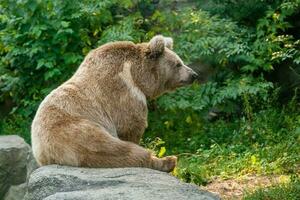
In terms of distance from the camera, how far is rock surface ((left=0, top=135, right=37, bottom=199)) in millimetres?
8078

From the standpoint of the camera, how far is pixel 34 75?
1017cm

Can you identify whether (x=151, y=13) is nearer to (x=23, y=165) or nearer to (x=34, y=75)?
(x=34, y=75)

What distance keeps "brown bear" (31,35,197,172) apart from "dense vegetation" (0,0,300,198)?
2.72 metres

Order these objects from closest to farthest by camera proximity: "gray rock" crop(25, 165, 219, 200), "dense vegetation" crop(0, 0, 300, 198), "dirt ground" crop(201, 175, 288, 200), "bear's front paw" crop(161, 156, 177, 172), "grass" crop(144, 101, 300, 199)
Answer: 1. "gray rock" crop(25, 165, 219, 200)
2. "bear's front paw" crop(161, 156, 177, 172)
3. "dirt ground" crop(201, 175, 288, 200)
4. "grass" crop(144, 101, 300, 199)
5. "dense vegetation" crop(0, 0, 300, 198)

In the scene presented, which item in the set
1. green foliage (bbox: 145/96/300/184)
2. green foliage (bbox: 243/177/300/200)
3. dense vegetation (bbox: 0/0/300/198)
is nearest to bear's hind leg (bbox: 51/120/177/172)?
green foliage (bbox: 243/177/300/200)

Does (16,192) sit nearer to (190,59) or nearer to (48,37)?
(48,37)

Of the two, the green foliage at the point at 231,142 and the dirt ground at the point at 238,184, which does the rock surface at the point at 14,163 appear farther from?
the dirt ground at the point at 238,184

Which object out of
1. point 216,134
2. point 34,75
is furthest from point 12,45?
point 216,134

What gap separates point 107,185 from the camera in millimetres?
4777

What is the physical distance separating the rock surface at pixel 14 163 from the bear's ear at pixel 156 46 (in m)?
2.92

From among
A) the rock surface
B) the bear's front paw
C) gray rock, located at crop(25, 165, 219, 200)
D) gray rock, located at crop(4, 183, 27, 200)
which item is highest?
gray rock, located at crop(25, 165, 219, 200)

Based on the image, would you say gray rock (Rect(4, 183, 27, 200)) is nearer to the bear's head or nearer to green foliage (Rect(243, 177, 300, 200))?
the bear's head

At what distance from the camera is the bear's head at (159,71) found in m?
5.82

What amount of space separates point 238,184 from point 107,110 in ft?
7.80
